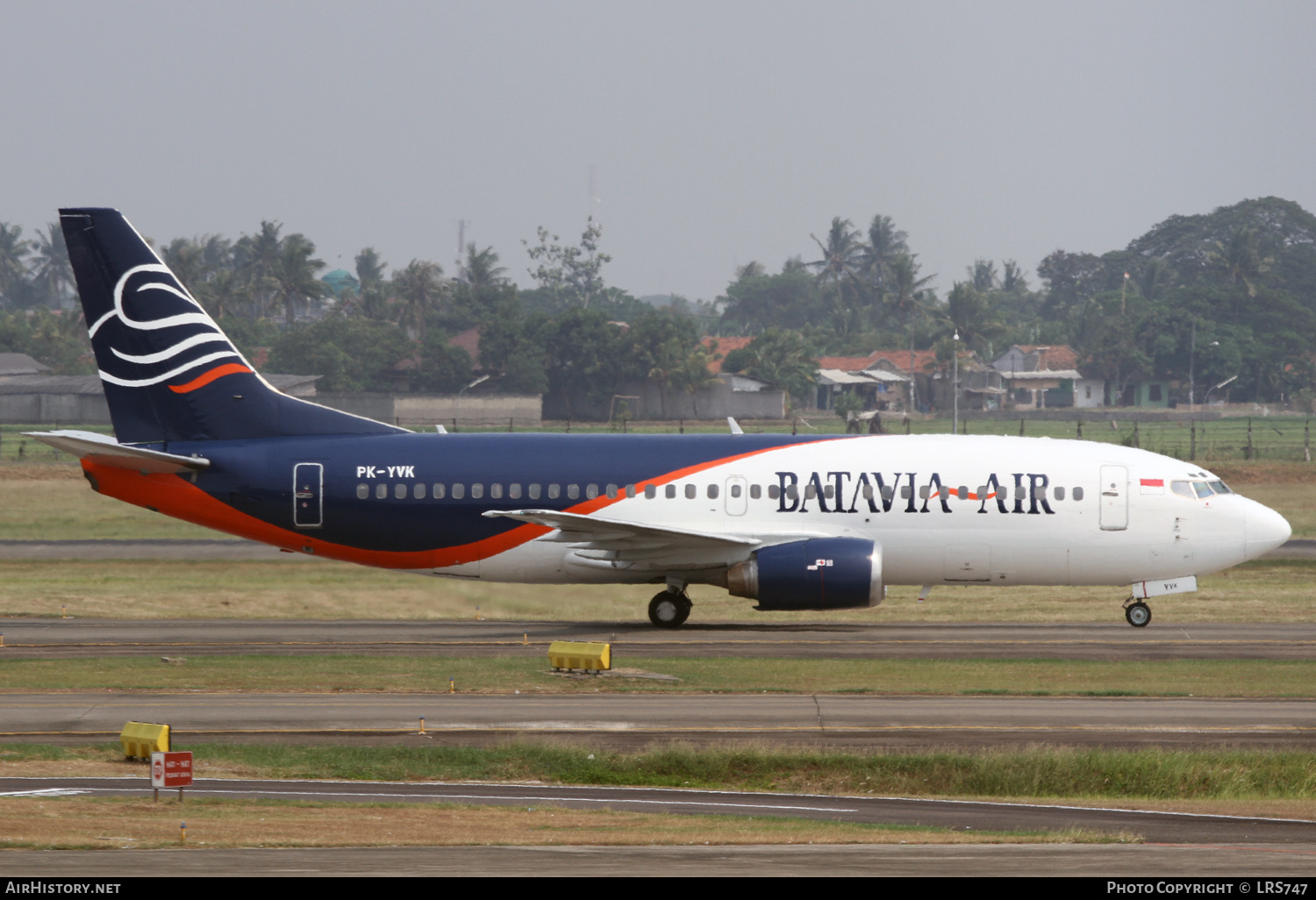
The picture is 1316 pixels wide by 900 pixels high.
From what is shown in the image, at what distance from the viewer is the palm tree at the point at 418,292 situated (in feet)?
632

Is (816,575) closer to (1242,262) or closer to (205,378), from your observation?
(205,378)

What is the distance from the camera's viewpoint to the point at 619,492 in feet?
119

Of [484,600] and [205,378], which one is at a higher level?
[205,378]

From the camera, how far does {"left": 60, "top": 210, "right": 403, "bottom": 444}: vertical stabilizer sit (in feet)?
119

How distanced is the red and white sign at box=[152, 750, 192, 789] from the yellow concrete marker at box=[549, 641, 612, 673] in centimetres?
1204

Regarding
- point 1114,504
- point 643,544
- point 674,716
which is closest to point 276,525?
point 643,544

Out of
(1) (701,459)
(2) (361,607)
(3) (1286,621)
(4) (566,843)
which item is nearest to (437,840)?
(4) (566,843)

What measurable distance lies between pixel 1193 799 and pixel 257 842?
13.2 meters

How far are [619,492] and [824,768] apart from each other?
14.3 metres

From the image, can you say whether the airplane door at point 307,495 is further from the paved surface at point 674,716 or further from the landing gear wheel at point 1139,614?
the landing gear wheel at point 1139,614

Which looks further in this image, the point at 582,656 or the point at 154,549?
the point at 154,549

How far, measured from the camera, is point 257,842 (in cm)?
1650

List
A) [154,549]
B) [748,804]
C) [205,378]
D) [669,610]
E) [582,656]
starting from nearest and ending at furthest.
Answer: [748,804]
[582,656]
[669,610]
[205,378]
[154,549]

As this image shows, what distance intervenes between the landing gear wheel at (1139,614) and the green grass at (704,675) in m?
5.01
